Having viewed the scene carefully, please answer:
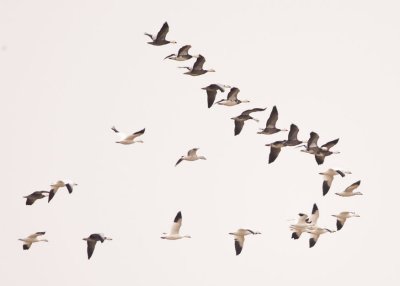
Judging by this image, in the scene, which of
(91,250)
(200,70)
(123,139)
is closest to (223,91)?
(200,70)

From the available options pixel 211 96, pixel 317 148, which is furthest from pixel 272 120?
pixel 211 96

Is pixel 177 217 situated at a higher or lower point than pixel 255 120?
Answer: lower

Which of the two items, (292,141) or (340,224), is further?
(340,224)

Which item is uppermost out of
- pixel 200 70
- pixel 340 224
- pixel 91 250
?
pixel 200 70

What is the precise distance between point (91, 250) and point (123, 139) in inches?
195

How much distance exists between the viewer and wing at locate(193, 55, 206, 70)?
45.7m

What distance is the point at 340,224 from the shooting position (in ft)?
175

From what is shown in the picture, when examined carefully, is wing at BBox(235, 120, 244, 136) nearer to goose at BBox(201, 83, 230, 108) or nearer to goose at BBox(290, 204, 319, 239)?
goose at BBox(201, 83, 230, 108)

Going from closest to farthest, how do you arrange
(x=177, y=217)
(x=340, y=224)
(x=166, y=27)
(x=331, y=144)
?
(x=166, y=27) → (x=331, y=144) → (x=177, y=217) → (x=340, y=224)

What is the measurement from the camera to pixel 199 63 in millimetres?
45938

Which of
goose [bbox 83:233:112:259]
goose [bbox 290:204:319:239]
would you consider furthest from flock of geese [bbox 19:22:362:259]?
goose [bbox 290:204:319:239]

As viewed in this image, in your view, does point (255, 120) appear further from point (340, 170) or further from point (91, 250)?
point (91, 250)

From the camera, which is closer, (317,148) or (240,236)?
(317,148)

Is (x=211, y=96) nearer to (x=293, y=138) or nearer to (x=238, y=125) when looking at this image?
(x=238, y=125)
